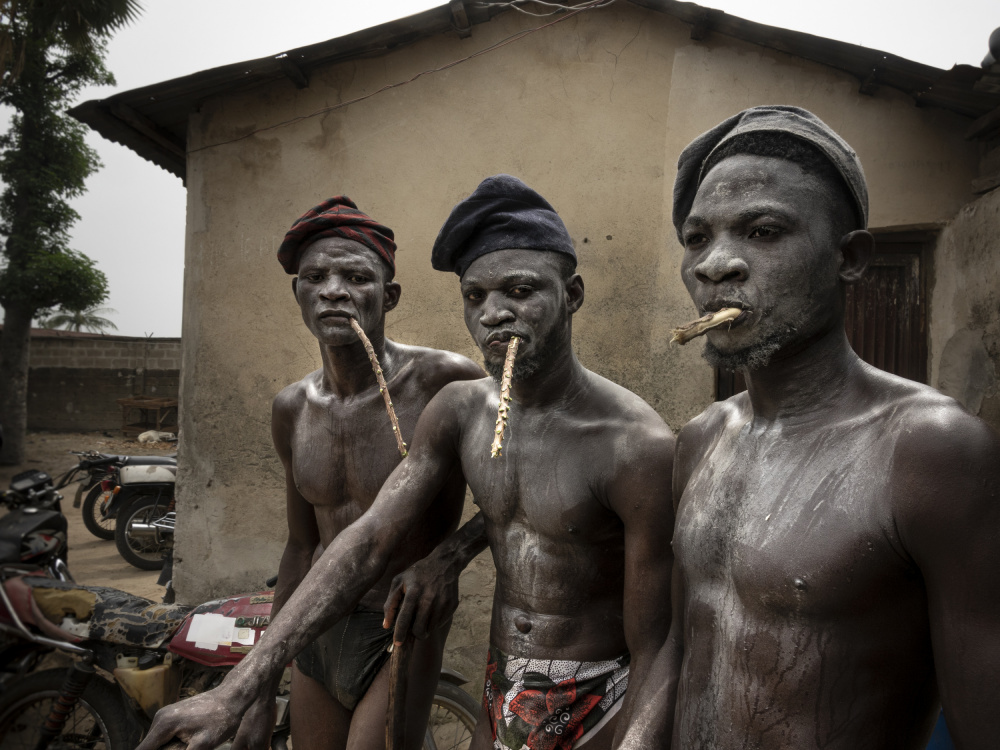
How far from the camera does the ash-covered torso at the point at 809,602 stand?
114 centimetres

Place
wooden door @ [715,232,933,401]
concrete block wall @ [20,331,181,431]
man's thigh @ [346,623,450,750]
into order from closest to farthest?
1. man's thigh @ [346,623,450,750]
2. wooden door @ [715,232,933,401]
3. concrete block wall @ [20,331,181,431]

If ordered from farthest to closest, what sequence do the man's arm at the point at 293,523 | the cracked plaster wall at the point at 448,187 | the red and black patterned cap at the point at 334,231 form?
the cracked plaster wall at the point at 448,187 < the man's arm at the point at 293,523 < the red and black patterned cap at the point at 334,231

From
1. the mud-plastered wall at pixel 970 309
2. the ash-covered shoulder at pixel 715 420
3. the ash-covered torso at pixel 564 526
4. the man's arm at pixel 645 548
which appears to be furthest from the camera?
the mud-plastered wall at pixel 970 309

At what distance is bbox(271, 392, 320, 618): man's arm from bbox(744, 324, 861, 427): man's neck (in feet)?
6.76

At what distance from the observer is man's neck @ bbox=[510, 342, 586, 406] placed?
2002 mm

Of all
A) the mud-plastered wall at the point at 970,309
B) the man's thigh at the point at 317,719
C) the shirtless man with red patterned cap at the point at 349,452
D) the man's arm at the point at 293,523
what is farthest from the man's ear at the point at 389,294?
the mud-plastered wall at the point at 970,309

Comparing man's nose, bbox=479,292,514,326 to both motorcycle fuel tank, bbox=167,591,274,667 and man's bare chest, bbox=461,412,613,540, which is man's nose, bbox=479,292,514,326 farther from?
motorcycle fuel tank, bbox=167,591,274,667

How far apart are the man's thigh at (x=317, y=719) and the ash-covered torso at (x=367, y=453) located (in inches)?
14.6

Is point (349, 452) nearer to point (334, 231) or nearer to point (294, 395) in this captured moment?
point (294, 395)

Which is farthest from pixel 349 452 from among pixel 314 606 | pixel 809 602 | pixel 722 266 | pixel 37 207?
pixel 37 207

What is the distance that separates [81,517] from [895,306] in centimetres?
1171

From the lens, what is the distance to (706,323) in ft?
4.24

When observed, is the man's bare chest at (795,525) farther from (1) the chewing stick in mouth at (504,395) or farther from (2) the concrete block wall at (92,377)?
(2) the concrete block wall at (92,377)

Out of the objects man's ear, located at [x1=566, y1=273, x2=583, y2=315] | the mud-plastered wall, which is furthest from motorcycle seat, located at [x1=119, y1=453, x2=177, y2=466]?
the mud-plastered wall
